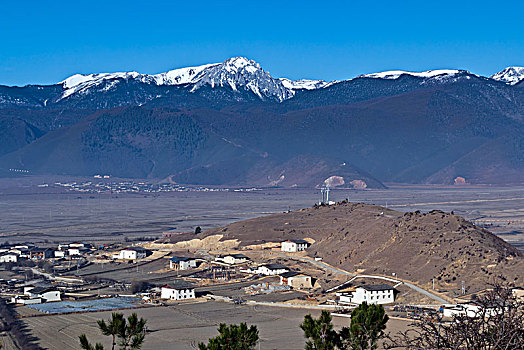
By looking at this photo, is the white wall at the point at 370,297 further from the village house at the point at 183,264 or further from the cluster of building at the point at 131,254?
the cluster of building at the point at 131,254

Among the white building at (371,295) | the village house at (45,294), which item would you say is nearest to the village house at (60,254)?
the village house at (45,294)

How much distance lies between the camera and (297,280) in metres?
60.8

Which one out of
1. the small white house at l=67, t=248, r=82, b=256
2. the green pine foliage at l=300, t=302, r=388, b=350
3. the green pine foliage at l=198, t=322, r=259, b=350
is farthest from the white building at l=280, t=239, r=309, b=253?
the green pine foliage at l=198, t=322, r=259, b=350

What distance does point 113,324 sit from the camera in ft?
80.9

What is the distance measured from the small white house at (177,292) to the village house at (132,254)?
22.2 m

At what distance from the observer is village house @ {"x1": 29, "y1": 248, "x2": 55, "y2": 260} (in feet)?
266

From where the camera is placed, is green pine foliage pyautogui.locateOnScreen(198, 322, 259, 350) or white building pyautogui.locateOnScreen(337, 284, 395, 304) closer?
green pine foliage pyautogui.locateOnScreen(198, 322, 259, 350)

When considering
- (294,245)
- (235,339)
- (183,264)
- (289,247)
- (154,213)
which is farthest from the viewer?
(154,213)

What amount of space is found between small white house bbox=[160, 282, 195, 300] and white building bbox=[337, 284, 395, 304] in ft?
30.4

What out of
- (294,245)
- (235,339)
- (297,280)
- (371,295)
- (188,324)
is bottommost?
(188,324)

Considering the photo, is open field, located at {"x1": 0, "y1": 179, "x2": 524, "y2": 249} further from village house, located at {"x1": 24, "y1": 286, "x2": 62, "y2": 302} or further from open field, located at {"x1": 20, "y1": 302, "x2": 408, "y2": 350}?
village house, located at {"x1": 24, "y1": 286, "x2": 62, "y2": 302}

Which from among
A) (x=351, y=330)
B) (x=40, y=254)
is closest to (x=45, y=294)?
(x=40, y=254)

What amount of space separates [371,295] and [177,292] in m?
11.7

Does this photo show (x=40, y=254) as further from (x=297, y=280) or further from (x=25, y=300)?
(x=297, y=280)
